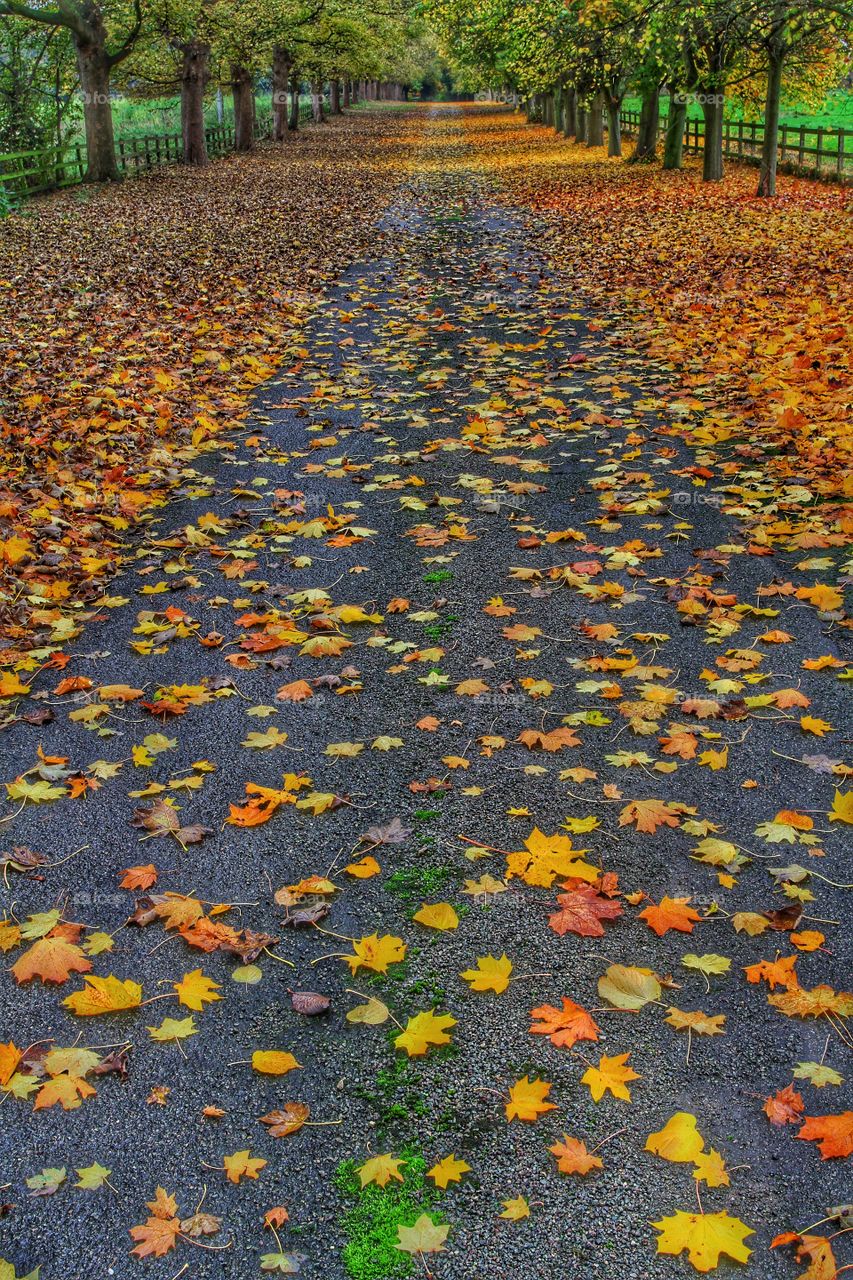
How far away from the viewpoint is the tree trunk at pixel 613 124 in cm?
→ 3055

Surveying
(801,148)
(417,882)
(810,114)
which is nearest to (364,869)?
(417,882)

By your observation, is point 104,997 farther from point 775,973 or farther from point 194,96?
point 194,96

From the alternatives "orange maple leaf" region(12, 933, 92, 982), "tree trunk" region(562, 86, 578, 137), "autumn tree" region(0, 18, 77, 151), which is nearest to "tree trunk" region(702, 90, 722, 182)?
"autumn tree" region(0, 18, 77, 151)

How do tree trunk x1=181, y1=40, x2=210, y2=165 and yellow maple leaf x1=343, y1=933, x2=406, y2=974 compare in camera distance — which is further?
tree trunk x1=181, y1=40, x2=210, y2=165

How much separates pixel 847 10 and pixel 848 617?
13.7 meters

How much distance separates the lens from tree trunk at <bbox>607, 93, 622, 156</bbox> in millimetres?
30547

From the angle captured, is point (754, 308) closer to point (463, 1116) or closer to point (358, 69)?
point (463, 1116)

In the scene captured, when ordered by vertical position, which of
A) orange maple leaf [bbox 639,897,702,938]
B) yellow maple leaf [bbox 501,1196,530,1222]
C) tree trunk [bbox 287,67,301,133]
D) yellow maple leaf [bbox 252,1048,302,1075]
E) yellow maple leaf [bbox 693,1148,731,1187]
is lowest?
yellow maple leaf [bbox 501,1196,530,1222]

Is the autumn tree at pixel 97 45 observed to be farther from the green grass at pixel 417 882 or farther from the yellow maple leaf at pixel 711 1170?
the yellow maple leaf at pixel 711 1170

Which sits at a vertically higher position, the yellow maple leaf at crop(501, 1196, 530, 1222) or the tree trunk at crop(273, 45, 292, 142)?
the tree trunk at crop(273, 45, 292, 142)

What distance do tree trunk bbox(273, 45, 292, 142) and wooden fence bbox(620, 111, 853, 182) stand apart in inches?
638

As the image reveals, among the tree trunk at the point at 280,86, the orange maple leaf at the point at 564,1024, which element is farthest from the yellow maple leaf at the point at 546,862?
the tree trunk at the point at 280,86

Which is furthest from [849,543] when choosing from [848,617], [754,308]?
[754,308]

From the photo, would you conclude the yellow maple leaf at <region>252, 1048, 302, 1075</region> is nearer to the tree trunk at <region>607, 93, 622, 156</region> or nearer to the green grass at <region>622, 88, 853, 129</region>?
the tree trunk at <region>607, 93, 622, 156</region>
